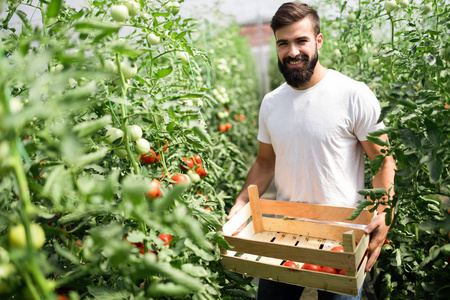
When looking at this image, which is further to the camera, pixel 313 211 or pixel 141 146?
pixel 313 211

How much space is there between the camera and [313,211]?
158 centimetres

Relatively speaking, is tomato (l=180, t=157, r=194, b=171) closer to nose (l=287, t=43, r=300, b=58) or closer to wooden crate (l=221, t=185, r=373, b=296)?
wooden crate (l=221, t=185, r=373, b=296)

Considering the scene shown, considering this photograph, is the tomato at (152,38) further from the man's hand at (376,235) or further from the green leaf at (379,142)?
the man's hand at (376,235)

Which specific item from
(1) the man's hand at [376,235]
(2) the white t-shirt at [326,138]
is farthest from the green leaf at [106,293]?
(2) the white t-shirt at [326,138]

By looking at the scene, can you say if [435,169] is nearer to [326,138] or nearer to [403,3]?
[326,138]

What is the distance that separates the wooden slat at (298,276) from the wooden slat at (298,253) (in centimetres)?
4

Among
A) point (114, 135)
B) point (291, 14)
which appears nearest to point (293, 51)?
point (291, 14)

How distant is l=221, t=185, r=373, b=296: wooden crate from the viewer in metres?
1.17

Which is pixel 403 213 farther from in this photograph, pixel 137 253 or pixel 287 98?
pixel 137 253

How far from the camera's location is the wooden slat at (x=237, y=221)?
4.84ft

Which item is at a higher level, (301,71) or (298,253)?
(301,71)

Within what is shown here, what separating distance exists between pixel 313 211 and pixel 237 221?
331 millimetres

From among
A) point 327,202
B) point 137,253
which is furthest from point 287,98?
point 137,253

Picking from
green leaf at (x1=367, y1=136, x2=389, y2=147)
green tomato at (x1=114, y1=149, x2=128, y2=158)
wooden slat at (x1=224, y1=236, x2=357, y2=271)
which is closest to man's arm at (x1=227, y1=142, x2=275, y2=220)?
wooden slat at (x1=224, y1=236, x2=357, y2=271)
